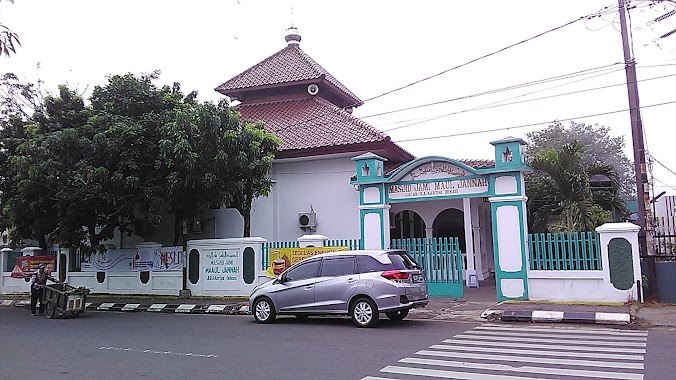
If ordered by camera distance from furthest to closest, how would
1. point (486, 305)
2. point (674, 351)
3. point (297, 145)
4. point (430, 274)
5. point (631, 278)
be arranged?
point (297, 145), point (430, 274), point (486, 305), point (631, 278), point (674, 351)

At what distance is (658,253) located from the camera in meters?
15.0

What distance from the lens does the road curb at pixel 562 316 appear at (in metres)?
11.7

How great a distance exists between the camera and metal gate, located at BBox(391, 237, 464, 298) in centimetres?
1600

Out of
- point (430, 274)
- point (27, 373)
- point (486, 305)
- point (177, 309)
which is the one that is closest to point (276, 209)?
point (177, 309)

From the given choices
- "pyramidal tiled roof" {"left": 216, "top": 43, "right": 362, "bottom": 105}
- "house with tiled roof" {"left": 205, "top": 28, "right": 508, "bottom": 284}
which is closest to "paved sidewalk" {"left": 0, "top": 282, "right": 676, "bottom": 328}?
"house with tiled roof" {"left": 205, "top": 28, "right": 508, "bottom": 284}

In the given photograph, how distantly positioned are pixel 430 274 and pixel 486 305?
223 cm

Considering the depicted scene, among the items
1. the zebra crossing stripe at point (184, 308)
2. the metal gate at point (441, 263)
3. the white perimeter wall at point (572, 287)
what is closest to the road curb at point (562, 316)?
the white perimeter wall at point (572, 287)

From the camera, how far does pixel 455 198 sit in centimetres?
1617

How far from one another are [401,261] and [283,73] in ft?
48.5

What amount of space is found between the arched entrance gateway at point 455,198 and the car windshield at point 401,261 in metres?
3.52

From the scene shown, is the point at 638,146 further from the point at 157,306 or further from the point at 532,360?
the point at 157,306

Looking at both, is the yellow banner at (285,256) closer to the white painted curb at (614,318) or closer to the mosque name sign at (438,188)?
the mosque name sign at (438,188)

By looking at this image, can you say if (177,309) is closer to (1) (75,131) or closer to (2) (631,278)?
(1) (75,131)

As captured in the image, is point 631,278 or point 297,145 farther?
point 297,145
